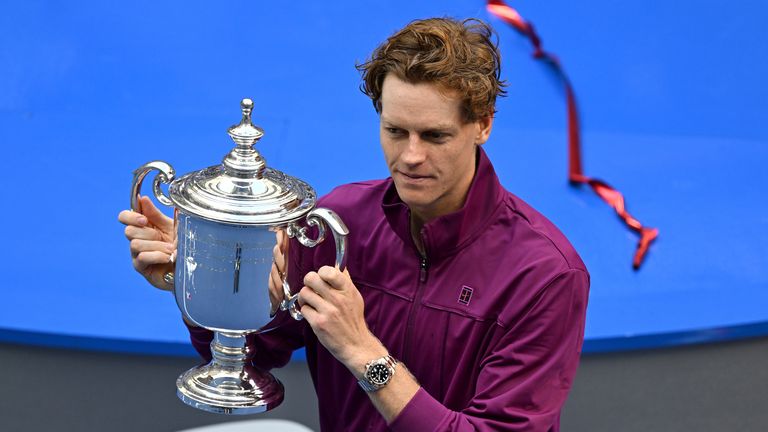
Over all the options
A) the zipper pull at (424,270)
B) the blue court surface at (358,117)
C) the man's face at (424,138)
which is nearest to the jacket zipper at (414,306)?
the zipper pull at (424,270)

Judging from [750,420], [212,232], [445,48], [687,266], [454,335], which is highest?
[445,48]

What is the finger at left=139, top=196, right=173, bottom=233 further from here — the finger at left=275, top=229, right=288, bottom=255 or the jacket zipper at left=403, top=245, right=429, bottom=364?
the jacket zipper at left=403, top=245, right=429, bottom=364

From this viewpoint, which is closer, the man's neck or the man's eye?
the man's eye

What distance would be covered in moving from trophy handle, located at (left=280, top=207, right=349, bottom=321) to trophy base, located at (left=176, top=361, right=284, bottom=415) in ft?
0.51

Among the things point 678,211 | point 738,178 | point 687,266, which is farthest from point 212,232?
point 738,178

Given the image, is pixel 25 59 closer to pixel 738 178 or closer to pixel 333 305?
pixel 738 178

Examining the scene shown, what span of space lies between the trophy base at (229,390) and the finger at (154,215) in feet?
0.77

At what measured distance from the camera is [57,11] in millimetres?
4473

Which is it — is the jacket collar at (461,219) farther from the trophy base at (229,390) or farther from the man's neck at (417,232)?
the trophy base at (229,390)

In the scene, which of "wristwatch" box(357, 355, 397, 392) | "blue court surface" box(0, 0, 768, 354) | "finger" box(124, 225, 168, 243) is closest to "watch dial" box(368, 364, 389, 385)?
"wristwatch" box(357, 355, 397, 392)

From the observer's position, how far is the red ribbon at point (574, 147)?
3760 millimetres

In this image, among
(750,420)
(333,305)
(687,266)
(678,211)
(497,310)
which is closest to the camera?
(333,305)

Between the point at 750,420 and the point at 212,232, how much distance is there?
1934mm

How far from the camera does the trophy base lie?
1.89 m
